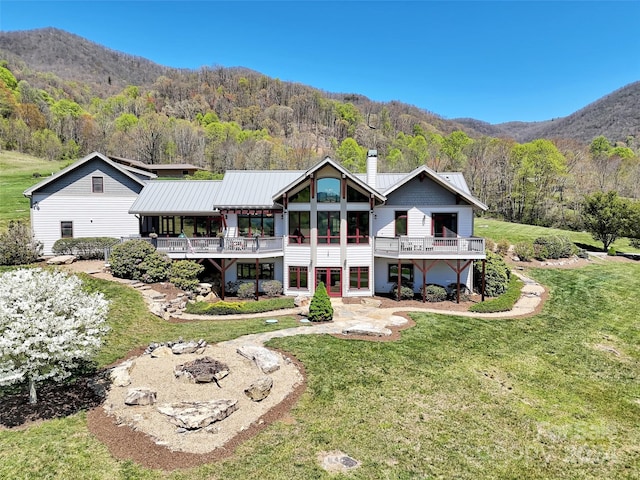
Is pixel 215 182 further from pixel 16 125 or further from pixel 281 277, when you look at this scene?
A: pixel 16 125

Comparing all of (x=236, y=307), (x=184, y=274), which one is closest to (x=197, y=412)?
(x=236, y=307)

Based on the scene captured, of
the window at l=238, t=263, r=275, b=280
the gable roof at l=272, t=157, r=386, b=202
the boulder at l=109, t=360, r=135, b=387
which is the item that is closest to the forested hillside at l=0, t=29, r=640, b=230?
the gable roof at l=272, t=157, r=386, b=202

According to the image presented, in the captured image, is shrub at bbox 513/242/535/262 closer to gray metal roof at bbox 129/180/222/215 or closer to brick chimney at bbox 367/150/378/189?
brick chimney at bbox 367/150/378/189

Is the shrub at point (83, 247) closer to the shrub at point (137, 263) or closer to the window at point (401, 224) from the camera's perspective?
the shrub at point (137, 263)

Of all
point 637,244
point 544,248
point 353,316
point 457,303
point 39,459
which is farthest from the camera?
point 637,244

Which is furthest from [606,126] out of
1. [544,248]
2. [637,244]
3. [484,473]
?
[484,473]

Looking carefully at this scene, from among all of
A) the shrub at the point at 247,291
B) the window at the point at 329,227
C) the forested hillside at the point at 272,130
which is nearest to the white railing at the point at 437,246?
the window at the point at 329,227
